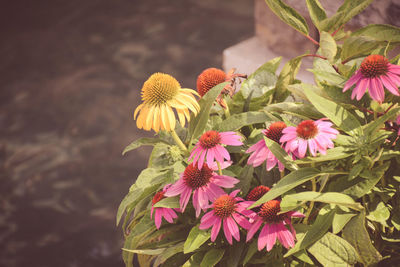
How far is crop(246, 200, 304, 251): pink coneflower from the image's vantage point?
0.64 metres

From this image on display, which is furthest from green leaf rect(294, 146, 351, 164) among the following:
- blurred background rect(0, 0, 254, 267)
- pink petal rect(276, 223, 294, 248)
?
blurred background rect(0, 0, 254, 267)

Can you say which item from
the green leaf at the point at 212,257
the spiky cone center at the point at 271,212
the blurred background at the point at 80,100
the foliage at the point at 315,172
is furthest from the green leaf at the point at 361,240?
the blurred background at the point at 80,100

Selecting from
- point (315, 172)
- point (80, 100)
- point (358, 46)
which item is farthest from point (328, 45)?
point (80, 100)

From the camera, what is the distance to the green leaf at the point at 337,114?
0.67m

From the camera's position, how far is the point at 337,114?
0.67 metres

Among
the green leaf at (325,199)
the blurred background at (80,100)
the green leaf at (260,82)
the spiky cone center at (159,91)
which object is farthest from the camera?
the blurred background at (80,100)

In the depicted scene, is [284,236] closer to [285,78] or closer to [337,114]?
[337,114]

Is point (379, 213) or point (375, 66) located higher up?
point (375, 66)

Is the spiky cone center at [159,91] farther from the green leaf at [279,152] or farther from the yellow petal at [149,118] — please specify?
the green leaf at [279,152]

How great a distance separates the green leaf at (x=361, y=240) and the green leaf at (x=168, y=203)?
0.29 meters

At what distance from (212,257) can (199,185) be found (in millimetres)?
132

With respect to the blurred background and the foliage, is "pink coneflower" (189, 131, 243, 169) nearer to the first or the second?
the foliage

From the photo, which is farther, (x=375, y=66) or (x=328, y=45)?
(x=328, y=45)

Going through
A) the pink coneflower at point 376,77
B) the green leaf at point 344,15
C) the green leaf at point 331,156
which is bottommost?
the green leaf at point 331,156
